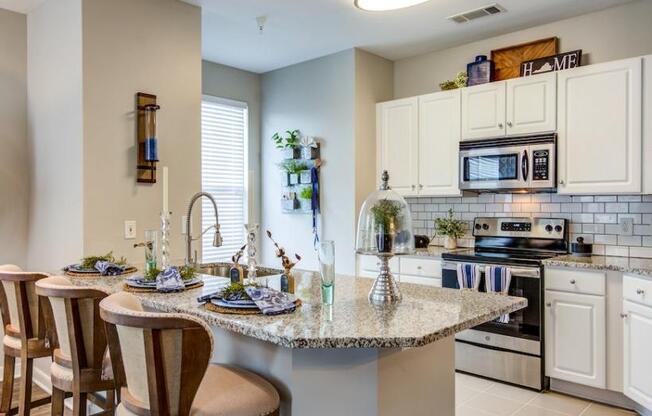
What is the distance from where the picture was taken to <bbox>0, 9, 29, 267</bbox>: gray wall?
342 centimetres

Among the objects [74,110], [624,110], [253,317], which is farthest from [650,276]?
[74,110]

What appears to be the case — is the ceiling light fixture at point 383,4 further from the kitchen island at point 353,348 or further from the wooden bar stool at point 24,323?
the wooden bar stool at point 24,323

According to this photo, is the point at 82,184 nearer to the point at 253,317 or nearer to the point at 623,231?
the point at 253,317

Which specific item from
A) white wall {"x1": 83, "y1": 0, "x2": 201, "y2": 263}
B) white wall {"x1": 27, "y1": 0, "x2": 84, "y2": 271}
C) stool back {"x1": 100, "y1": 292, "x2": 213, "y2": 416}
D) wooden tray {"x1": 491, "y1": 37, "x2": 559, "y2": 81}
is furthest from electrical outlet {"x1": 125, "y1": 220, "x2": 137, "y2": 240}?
wooden tray {"x1": 491, "y1": 37, "x2": 559, "y2": 81}

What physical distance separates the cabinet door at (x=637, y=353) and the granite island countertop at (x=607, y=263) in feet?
0.70

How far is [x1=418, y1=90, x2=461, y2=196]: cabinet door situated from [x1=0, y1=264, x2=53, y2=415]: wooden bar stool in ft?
10.1

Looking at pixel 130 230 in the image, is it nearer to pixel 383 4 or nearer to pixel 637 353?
pixel 383 4

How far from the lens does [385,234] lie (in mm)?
1815

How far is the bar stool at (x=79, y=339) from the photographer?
1.87m

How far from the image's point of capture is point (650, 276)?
2781 millimetres

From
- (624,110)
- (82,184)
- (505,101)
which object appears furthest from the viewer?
(505,101)

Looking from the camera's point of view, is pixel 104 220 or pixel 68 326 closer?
pixel 68 326

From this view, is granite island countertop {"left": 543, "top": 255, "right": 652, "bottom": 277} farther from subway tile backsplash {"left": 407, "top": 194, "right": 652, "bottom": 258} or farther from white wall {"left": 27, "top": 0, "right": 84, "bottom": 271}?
white wall {"left": 27, "top": 0, "right": 84, "bottom": 271}

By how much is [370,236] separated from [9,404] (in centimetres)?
221
